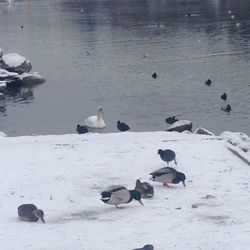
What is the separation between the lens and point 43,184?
15.1m

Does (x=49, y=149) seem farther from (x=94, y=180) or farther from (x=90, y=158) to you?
(x=94, y=180)

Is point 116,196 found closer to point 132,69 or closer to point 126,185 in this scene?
point 126,185

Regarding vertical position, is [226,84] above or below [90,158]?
below

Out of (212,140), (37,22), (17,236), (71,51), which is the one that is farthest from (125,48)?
(17,236)

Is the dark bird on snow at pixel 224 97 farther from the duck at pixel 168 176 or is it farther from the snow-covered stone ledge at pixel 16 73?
the duck at pixel 168 176

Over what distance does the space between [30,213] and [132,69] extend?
29194 millimetres

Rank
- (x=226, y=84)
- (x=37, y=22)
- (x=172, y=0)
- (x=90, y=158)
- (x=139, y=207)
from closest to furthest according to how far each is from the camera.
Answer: (x=139, y=207) < (x=90, y=158) < (x=226, y=84) < (x=37, y=22) < (x=172, y=0)

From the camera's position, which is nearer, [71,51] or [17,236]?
[17,236]

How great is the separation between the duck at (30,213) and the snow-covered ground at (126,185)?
11 cm

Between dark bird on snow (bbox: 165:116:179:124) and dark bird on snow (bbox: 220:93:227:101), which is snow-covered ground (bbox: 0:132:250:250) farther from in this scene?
dark bird on snow (bbox: 220:93:227:101)

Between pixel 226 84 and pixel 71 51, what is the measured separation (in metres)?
17.9

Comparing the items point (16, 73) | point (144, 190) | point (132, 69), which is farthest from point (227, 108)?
point (144, 190)

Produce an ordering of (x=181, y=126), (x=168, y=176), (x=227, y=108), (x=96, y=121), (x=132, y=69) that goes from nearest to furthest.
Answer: (x=168, y=176)
(x=181, y=126)
(x=96, y=121)
(x=227, y=108)
(x=132, y=69)

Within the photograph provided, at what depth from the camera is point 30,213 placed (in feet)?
41.5
